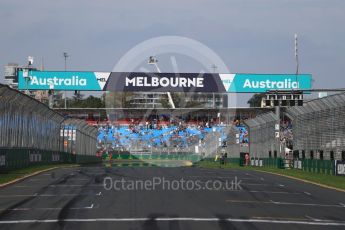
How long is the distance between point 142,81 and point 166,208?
39.7 metres

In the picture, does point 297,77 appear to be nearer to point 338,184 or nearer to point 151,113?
point 338,184

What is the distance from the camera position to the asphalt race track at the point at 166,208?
14.8 metres

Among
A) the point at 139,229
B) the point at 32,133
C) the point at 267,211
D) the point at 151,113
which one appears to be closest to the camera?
the point at 139,229

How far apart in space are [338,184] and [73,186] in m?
12.6

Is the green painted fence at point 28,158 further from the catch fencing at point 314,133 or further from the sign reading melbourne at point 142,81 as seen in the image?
the catch fencing at point 314,133

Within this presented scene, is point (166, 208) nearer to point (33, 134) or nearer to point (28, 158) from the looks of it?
point (28, 158)

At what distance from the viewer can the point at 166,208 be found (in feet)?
59.5

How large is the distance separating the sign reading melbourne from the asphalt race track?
30.5 meters

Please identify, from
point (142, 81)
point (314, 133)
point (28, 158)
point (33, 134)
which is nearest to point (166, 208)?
point (28, 158)

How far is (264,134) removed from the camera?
5959 centimetres

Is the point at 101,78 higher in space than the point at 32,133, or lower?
higher

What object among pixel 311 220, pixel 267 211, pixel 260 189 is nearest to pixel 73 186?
pixel 260 189

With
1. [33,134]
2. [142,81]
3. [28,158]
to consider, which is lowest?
[28,158]

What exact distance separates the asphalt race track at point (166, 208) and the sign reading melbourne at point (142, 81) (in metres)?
30.5
